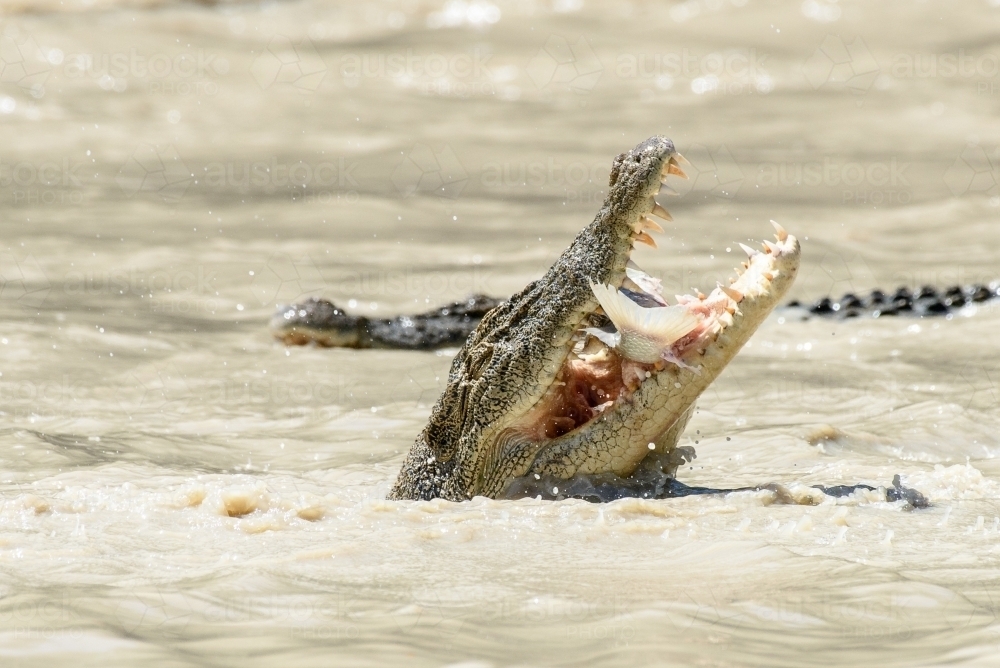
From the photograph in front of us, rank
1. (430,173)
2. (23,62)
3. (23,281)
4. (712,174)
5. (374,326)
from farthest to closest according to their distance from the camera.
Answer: (23,62) < (712,174) < (430,173) < (23,281) < (374,326)

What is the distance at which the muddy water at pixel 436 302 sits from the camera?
2.81 m

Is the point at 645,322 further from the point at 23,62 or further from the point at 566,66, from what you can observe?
the point at 23,62

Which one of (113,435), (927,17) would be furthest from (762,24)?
(113,435)

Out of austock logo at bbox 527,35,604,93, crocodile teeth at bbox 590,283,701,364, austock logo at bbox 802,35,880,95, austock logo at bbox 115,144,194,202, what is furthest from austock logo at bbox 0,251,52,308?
austock logo at bbox 802,35,880,95

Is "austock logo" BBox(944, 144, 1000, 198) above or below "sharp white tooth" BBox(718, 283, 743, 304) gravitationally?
above

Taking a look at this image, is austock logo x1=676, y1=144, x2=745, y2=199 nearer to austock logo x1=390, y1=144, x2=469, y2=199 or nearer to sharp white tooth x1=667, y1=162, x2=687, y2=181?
austock logo x1=390, y1=144, x2=469, y2=199

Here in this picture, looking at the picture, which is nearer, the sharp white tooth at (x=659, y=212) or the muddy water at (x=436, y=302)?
the muddy water at (x=436, y=302)

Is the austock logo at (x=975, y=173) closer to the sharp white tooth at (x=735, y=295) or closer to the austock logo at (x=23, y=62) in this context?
the sharp white tooth at (x=735, y=295)

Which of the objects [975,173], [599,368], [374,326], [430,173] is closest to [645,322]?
[599,368]

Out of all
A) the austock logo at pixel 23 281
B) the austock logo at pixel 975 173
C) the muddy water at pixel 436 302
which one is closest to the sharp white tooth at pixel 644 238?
the muddy water at pixel 436 302

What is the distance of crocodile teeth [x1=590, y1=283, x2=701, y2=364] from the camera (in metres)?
3.38

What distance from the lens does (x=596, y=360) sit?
12.1 ft

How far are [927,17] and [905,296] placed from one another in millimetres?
9126

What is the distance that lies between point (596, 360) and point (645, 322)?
1.11ft
